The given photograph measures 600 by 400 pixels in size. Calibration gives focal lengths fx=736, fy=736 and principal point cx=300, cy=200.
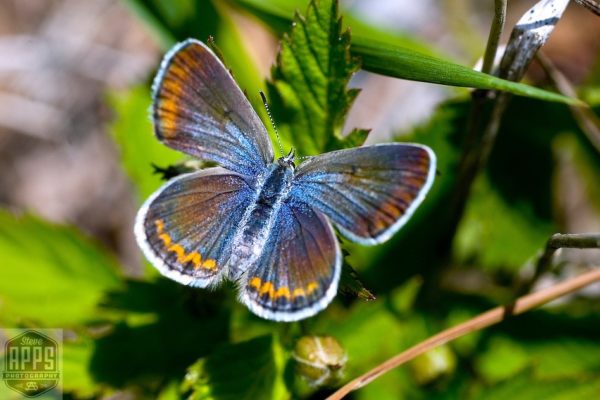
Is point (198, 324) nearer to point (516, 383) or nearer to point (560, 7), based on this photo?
point (516, 383)

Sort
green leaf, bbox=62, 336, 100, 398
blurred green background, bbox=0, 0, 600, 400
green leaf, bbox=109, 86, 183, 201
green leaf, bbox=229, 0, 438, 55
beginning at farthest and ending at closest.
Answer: green leaf, bbox=109, 86, 183, 201 < green leaf, bbox=229, 0, 438, 55 < green leaf, bbox=62, 336, 100, 398 < blurred green background, bbox=0, 0, 600, 400

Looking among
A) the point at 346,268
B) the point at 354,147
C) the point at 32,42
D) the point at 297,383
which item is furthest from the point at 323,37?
the point at 32,42

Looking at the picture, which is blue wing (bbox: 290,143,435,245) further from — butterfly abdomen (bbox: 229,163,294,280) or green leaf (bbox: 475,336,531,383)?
green leaf (bbox: 475,336,531,383)

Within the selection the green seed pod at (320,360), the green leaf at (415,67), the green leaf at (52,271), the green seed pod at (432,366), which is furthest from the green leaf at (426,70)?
the green leaf at (52,271)

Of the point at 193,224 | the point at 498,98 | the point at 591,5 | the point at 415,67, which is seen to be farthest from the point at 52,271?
the point at 591,5

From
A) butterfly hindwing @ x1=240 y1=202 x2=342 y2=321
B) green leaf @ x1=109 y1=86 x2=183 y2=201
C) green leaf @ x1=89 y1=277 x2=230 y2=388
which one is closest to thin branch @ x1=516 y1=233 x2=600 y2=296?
butterfly hindwing @ x1=240 y1=202 x2=342 y2=321

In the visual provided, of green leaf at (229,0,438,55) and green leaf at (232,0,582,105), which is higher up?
green leaf at (229,0,438,55)
